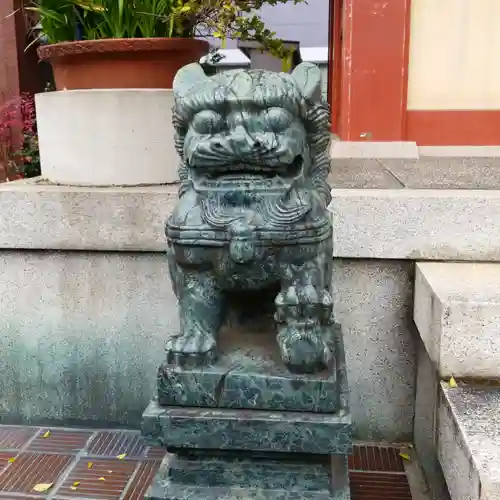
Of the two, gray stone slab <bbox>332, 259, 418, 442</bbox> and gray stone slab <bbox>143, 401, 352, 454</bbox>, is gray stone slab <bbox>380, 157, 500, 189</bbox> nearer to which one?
gray stone slab <bbox>332, 259, 418, 442</bbox>

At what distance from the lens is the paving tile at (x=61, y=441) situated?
97.3 inches

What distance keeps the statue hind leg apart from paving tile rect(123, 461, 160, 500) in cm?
83

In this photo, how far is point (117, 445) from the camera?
250 cm

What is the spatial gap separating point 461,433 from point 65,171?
6.30 feet

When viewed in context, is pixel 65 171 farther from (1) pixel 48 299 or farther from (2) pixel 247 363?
(2) pixel 247 363

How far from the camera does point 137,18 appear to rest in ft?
8.72

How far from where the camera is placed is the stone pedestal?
1518mm

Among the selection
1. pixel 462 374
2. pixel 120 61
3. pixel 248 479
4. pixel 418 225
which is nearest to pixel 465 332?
pixel 462 374

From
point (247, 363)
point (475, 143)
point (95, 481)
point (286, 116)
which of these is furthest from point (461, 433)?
point (475, 143)

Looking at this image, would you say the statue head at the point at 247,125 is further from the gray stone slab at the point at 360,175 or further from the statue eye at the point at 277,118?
the gray stone slab at the point at 360,175

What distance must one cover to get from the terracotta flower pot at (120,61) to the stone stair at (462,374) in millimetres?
1400

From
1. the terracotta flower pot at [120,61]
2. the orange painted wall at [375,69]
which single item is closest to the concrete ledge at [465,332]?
the terracotta flower pot at [120,61]

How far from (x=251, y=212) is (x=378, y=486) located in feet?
4.17

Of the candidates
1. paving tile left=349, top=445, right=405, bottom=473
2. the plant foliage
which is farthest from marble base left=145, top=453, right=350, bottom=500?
the plant foliage
